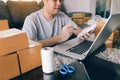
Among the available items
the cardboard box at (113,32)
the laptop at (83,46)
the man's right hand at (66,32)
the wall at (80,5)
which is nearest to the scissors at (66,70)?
the laptop at (83,46)

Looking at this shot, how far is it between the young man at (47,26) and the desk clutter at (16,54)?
0.43m

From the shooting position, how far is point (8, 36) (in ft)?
2.30

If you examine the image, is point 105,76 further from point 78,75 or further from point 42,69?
point 42,69

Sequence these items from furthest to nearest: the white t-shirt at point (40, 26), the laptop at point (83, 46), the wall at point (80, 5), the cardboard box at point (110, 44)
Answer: the wall at point (80, 5), the white t-shirt at point (40, 26), the cardboard box at point (110, 44), the laptop at point (83, 46)

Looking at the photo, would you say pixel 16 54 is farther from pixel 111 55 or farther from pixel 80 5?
pixel 80 5

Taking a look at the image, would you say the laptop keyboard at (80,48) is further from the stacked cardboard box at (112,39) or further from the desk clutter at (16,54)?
the desk clutter at (16,54)

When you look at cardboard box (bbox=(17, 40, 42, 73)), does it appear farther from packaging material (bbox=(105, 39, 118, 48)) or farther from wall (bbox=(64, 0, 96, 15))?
wall (bbox=(64, 0, 96, 15))

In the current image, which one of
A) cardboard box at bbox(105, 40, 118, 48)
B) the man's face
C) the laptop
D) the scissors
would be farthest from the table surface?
the man's face

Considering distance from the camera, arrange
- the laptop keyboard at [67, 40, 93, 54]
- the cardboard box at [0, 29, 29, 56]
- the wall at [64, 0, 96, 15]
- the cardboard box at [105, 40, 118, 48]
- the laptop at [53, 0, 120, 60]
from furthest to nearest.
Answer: the wall at [64, 0, 96, 15]
the cardboard box at [105, 40, 118, 48]
the laptop keyboard at [67, 40, 93, 54]
the laptop at [53, 0, 120, 60]
the cardboard box at [0, 29, 29, 56]

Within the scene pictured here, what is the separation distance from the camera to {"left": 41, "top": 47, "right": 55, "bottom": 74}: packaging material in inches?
28.0

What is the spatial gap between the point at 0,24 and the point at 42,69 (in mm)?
468

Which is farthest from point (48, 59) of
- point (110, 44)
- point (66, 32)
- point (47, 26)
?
point (47, 26)

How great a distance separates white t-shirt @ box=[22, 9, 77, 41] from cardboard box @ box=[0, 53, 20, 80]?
0.51 m

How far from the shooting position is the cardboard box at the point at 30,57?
75 centimetres
